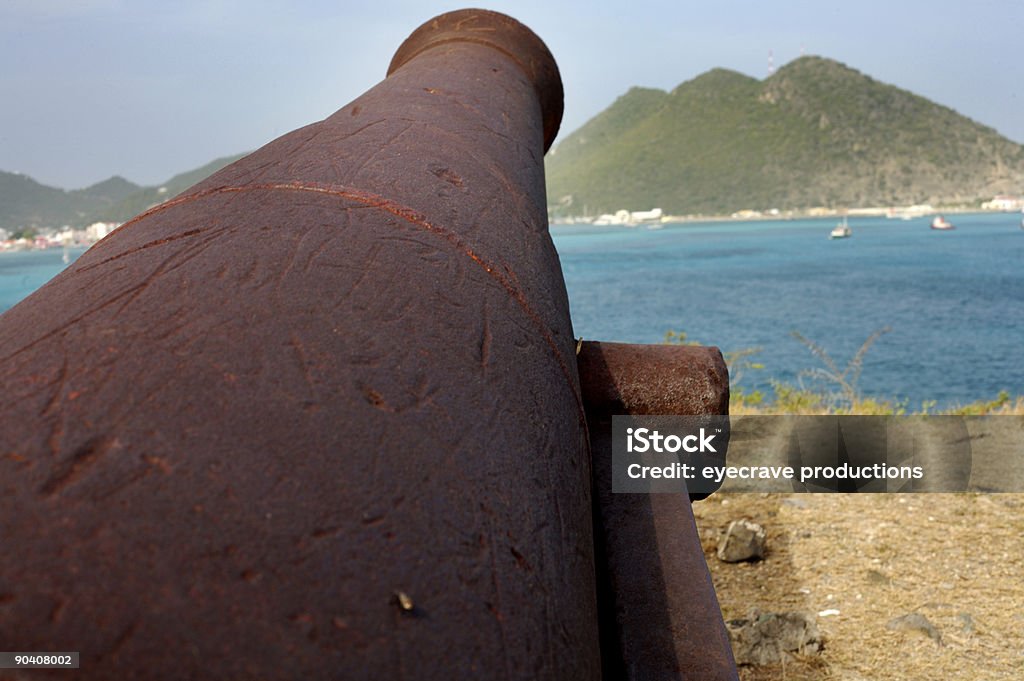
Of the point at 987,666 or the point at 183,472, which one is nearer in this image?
the point at 183,472

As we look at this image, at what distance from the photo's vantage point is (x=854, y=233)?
76.5 m

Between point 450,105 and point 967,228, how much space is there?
3608 inches

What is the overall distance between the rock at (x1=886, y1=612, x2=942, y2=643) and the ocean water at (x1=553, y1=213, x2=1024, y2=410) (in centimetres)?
481

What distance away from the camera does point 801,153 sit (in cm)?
8600

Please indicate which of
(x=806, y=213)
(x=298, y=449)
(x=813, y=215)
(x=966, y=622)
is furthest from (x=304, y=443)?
(x=813, y=215)

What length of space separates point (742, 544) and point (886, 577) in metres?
0.61

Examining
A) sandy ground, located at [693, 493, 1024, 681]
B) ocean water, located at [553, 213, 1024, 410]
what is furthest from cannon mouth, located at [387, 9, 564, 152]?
ocean water, located at [553, 213, 1024, 410]

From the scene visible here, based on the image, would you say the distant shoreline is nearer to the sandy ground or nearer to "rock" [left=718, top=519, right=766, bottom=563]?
the sandy ground

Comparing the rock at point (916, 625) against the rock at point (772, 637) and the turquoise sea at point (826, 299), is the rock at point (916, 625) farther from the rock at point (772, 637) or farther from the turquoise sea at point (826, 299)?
the turquoise sea at point (826, 299)

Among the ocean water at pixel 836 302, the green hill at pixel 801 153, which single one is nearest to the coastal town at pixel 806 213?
the green hill at pixel 801 153

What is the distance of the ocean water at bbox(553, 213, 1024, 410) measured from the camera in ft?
68.2

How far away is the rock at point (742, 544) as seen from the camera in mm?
3891

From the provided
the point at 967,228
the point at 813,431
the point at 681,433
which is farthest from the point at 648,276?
the point at 967,228

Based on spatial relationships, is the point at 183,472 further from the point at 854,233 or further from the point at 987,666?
the point at 854,233
